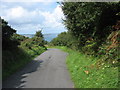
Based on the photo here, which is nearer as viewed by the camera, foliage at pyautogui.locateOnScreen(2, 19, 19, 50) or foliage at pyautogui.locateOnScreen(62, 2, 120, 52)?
foliage at pyautogui.locateOnScreen(62, 2, 120, 52)

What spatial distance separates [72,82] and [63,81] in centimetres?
47

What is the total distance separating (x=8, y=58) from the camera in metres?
11.0

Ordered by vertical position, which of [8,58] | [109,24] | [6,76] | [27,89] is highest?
[109,24]

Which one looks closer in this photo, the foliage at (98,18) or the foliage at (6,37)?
the foliage at (98,18)

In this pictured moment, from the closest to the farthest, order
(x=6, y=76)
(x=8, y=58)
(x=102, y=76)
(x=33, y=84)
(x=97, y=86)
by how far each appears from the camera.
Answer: (x=97, y=86) → (x=102, y=76) → (x=33, y=84) → (x=6, y=76) → (x=8, y=58)

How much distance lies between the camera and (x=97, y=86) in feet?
18.0

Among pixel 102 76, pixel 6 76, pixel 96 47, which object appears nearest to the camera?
pixel 102 76

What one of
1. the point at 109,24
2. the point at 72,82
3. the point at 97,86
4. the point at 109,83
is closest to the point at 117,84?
the point at 109,83

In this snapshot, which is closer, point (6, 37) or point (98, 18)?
point (98, 18)

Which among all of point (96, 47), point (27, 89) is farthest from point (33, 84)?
point (96, 47)

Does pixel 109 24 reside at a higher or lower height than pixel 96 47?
higher

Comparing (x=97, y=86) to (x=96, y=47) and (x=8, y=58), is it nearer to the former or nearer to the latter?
(x=96, y=47)

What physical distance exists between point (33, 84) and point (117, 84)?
12.6ft

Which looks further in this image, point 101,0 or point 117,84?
point 101,0
